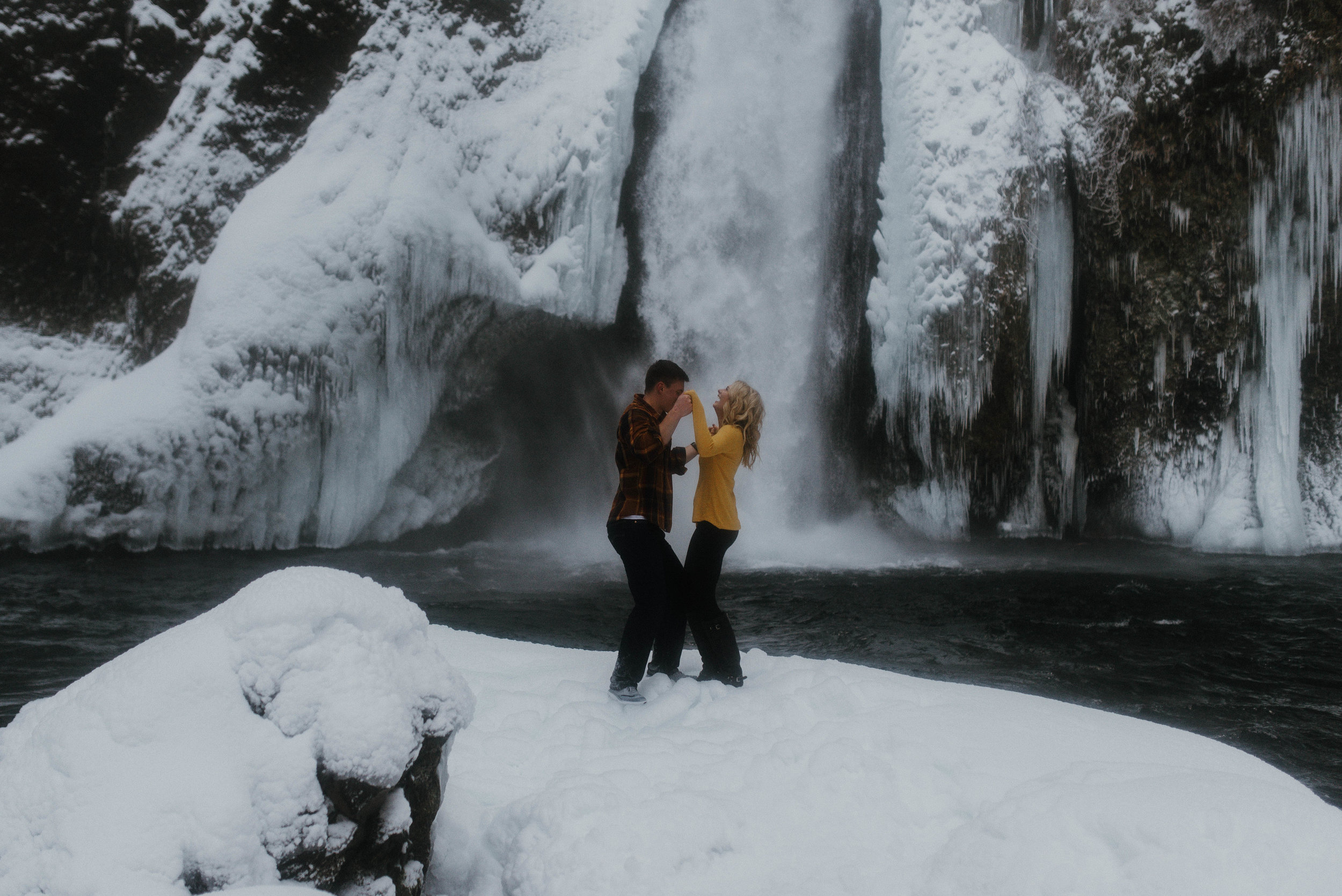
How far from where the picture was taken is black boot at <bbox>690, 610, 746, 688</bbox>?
12.8 feet

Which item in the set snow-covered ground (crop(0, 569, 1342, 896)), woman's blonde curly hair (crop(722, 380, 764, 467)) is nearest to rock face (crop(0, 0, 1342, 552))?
woman's blonde curly hair (crop(722, 380, 764, 467))

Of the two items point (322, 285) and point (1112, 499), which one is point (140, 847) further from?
point (1112, 499)

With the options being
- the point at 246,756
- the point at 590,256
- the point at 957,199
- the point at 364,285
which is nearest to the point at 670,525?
the point at 246,756

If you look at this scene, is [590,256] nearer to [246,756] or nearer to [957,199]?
[957,199]

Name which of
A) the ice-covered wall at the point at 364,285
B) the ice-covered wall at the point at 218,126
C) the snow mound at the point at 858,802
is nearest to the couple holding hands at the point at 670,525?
the snow mound at the point at 858,802

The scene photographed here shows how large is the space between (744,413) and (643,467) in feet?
1.91

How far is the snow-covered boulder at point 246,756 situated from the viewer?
1.91 metres

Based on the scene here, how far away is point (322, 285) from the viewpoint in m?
9.22

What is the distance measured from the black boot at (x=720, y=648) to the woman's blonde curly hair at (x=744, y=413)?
732mm

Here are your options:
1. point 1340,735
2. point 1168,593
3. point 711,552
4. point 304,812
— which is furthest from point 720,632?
point 1168,593

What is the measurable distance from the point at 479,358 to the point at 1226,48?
874 centimetres

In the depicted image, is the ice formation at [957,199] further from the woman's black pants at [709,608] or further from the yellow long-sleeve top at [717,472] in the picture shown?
the woman's black pants at [709,608]

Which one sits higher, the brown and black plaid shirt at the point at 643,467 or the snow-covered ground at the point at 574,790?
the brown and black plaid shirt at the point at 643,467

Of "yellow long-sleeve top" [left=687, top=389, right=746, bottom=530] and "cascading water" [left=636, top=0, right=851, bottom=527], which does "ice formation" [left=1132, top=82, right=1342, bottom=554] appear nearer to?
"cascading water" [left=636, top=0, right=851, bottom=527]
